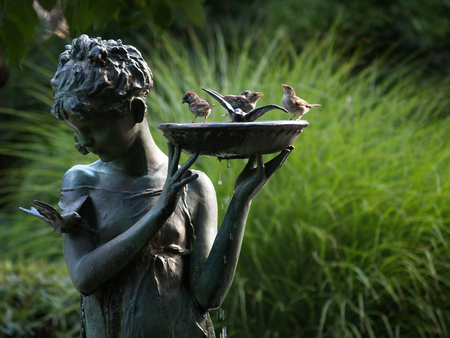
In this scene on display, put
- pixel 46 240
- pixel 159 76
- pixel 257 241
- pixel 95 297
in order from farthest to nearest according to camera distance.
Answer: pixel 159 76
pixel 46 240
pixel 257 241
pixel 95 297

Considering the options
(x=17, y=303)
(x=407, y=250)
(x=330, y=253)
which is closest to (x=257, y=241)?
(x=330, y=253)

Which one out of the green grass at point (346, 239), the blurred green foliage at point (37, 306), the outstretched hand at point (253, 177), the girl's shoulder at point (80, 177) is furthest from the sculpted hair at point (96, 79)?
the blurred green foliage at point (37, 306)

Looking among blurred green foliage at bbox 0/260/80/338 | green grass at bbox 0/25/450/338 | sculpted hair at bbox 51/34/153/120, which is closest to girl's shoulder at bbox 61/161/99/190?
sculpted hair at bbox 51/34/153/120

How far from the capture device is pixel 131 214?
6.16ft

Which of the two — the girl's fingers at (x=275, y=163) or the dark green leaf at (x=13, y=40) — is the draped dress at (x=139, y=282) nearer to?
the girl's fingers at (x=275, y=163)

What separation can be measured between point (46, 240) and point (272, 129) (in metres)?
4.23

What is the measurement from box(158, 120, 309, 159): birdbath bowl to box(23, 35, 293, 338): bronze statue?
62 mm

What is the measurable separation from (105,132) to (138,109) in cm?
15

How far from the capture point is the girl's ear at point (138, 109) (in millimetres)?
1800

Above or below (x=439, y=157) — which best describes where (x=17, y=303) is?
below

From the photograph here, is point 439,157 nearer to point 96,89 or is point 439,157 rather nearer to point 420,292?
point 420,292

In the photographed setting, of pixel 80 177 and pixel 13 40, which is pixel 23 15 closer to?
pixel 13 40

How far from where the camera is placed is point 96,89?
1.69 metres

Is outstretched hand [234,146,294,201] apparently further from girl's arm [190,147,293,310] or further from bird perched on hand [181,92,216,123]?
bird perched on hand [181,92,216,123]
